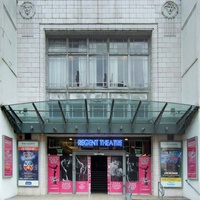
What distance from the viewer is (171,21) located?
1948cm

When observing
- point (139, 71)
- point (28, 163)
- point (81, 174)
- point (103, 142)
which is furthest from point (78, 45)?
point (81, 174)

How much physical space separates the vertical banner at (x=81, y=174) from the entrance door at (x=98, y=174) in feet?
1.22

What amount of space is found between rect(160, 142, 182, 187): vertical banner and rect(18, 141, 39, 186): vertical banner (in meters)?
5.60

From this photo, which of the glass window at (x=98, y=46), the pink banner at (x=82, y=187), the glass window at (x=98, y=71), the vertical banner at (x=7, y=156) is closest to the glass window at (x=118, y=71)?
the glass window at (x=98, y=71)

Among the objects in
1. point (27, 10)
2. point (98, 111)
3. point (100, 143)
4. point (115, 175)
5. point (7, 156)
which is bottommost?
point (115, 175)

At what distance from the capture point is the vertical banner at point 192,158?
1659cm

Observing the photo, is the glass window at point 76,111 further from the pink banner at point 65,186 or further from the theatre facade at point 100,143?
the pink banner at point 65,186

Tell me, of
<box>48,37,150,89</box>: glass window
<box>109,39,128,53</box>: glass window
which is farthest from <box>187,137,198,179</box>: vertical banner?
<box>109,39,128,53</box>: glass window

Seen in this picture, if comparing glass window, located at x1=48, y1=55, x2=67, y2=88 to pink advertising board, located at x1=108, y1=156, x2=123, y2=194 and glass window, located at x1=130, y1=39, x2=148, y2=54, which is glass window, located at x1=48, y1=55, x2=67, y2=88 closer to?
glass window, located at x1=130, y1=39, x2=148, y2=54

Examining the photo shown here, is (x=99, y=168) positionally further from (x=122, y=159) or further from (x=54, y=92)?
(x=54, y=92)

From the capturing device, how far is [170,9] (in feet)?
64.0

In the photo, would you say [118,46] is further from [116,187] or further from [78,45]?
[116,187]

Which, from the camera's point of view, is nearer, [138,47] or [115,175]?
[115,175]

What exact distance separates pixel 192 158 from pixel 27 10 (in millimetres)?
9781
